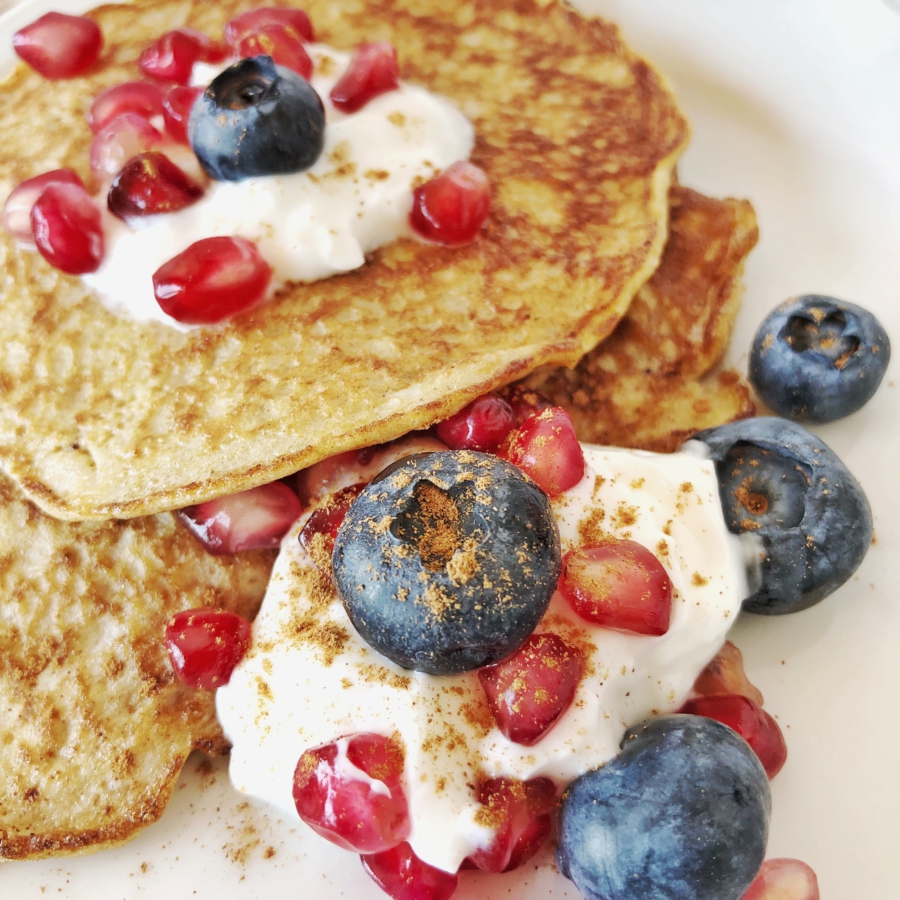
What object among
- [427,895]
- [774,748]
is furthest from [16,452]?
[774,748]

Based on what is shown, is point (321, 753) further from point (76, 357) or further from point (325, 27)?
point (325, 27)

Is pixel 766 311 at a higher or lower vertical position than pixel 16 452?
higher

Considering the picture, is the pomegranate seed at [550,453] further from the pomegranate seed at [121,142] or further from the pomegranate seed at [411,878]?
the pomegranate seed at [121,142]

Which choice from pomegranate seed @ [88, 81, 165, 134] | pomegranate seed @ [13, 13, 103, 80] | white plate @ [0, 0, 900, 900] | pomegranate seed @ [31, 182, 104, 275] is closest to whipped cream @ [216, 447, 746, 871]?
white plate @ [0, 0, 900, 900]

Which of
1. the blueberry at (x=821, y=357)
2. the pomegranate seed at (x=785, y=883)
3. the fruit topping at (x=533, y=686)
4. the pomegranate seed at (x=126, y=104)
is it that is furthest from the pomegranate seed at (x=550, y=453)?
the pomegranate seed at (x=126, y=104)

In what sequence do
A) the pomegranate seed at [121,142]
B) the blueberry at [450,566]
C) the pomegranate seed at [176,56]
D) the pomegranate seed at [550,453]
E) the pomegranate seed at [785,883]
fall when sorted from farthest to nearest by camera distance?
the pomegranate seed at [176,56] < the pomegranate seed at [121,142] < the pomegranate seed at [550,453] < the pomegranate seed at [785,883] < the blueberry at [450,566]
